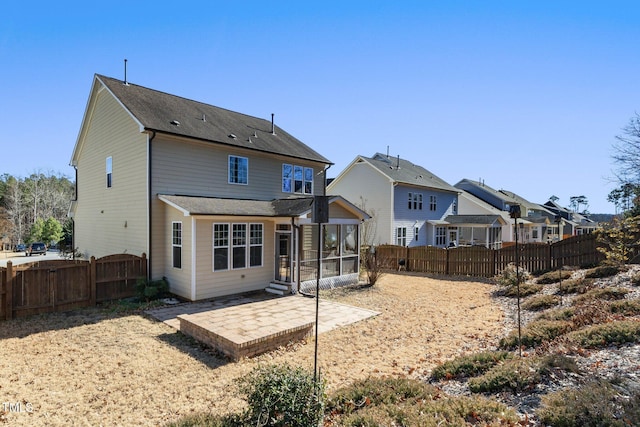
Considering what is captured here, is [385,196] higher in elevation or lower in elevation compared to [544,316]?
higher

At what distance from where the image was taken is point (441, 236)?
29953 mm

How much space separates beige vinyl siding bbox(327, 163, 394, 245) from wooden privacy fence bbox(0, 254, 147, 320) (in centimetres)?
1651

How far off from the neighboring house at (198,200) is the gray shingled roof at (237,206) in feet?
0.15

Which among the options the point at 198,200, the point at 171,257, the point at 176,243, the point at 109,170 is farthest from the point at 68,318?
the point at 109,170

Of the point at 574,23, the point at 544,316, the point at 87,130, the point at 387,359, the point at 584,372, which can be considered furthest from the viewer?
the point at 87,130

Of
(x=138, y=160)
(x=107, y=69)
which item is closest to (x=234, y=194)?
(x=138, y=160)

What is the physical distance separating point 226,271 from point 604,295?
12.0 m

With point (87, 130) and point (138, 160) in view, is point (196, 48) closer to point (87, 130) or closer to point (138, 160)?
point (138, 160)

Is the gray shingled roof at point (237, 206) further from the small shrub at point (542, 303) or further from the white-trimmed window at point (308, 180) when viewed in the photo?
the small shrub at point (542, 303)

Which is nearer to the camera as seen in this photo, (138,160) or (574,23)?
(574,23)

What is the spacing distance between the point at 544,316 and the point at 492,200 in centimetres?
3405

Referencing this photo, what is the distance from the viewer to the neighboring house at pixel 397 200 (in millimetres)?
25219

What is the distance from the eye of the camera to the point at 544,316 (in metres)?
8.84

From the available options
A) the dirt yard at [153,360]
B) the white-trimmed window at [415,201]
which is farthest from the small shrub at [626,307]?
the white-trimmed window at [415,201]
